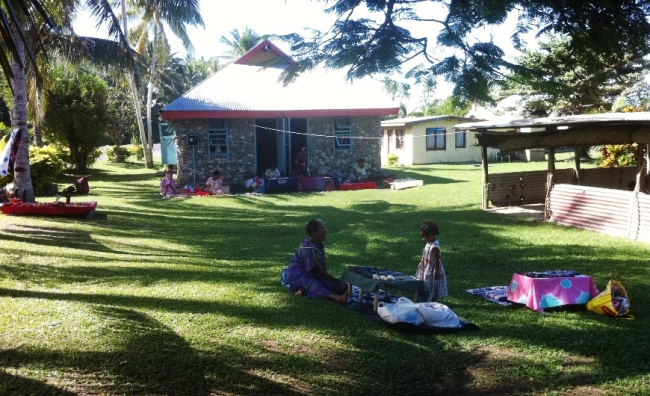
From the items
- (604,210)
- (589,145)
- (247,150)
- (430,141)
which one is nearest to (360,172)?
(247,150)

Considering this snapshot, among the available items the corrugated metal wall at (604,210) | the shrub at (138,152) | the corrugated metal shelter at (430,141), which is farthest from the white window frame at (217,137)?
the shrub at (138,152)

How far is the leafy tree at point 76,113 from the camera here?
26.8 m

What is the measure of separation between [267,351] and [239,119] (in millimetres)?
18268

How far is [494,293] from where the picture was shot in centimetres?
755

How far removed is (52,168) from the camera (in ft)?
65.5

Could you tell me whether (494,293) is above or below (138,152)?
below

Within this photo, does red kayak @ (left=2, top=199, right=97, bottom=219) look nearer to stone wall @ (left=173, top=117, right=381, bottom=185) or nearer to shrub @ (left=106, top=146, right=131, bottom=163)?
stone wall @ (left=173, top=117, right=381, bottom=185)

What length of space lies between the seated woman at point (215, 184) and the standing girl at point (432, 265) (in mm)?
14729

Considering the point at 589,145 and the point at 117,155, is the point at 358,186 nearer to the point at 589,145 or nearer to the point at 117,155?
the point at 589,145

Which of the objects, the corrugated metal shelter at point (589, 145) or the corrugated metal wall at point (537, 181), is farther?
the corrugated metal wall at point (537, 181)

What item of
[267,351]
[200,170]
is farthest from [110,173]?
[267,351]

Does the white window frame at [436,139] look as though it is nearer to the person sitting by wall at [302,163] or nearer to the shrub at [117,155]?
the person sitting by wall at [302,163]

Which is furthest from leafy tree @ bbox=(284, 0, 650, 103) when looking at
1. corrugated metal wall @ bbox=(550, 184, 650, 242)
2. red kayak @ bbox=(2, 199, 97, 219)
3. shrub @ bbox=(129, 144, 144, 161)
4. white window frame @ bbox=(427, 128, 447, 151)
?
shrub @ bbox=(129, 144, 144, 161)

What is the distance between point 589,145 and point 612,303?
7.82 meters
